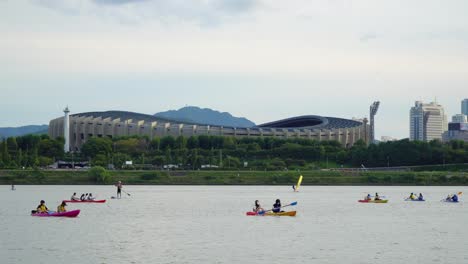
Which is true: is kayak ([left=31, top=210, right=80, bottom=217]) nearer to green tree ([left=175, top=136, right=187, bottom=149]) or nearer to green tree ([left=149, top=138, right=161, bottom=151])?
green tree ([left=175, top=136, right=187, bottom=149])

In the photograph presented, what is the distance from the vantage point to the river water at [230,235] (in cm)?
4238

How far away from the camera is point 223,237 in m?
51.4

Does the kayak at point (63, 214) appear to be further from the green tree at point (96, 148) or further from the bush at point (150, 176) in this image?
the green tree at point (96, 148)

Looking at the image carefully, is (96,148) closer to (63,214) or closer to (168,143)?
(168,143)

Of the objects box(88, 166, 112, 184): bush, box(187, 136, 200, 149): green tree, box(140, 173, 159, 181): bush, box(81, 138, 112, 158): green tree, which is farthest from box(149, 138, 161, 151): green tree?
box(88, 166, 112, 184): bush

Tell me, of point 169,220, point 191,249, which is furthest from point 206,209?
point 191,249

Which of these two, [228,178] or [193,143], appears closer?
[228,178]

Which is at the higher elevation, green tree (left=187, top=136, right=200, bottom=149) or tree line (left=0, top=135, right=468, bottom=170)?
green tree (left=187, top=136, right=200, bottom=149)

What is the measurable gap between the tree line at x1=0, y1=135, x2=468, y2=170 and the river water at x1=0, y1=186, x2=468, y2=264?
7806 cm

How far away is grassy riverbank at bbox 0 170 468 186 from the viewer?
130 meters

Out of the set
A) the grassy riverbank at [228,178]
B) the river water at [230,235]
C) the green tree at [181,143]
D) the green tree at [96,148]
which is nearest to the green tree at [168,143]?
the green tree at [181,143]

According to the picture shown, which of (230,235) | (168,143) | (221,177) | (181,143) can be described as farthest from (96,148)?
(230,235)

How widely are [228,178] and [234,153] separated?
1643 inches

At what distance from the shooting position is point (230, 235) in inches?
2072
